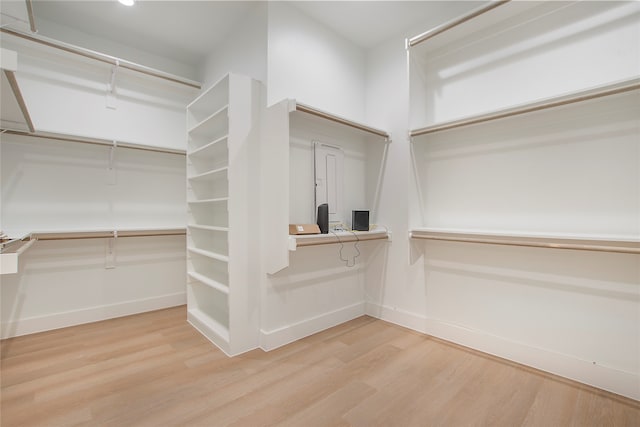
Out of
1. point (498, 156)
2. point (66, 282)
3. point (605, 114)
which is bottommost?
point (66, 282)

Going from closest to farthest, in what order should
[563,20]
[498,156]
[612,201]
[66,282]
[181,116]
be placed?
1. [612,201]
2. [563,20]
3. [498,156]
4. [66,282]
5. [181,116]

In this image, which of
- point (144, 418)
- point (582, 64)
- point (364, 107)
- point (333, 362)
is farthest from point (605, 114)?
point (144, 418)

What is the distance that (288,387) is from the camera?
177cm

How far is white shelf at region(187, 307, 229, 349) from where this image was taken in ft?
7.50

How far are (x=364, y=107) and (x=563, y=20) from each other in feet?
5.38

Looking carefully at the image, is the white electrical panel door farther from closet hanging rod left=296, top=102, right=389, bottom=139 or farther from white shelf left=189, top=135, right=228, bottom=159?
white shelf left=189, top=135, right=228, bottom=159

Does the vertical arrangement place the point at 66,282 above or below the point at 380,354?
above

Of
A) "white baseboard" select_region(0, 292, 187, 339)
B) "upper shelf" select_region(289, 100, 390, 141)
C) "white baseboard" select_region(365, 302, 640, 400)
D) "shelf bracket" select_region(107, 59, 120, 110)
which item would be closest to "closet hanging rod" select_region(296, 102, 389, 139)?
"upper shelf" select_region(289, 100, 390, 141)

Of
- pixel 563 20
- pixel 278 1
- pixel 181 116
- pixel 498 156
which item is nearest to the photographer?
pixel 563 20

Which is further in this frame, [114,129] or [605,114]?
[114,129]

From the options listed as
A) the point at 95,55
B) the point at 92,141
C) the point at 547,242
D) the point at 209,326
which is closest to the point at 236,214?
the point at 209,326

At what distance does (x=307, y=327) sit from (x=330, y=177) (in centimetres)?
135

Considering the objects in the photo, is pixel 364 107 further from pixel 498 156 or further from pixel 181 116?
pixel 181 116

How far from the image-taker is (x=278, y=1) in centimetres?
240
